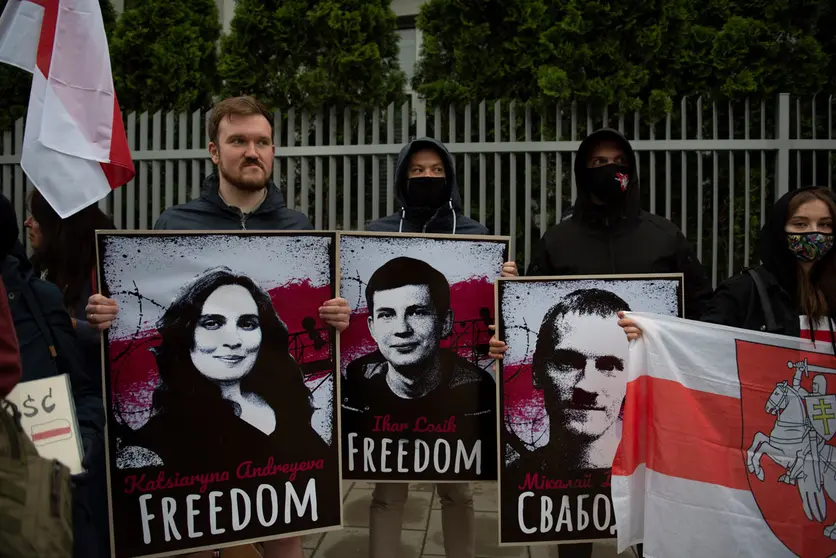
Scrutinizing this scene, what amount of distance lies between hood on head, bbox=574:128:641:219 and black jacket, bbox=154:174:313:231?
144 centimetres

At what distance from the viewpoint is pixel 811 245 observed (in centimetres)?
254

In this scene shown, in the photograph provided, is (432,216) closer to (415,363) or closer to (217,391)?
(415,363)

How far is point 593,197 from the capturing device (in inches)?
123

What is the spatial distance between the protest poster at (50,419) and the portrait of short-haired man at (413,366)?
120 centimetres

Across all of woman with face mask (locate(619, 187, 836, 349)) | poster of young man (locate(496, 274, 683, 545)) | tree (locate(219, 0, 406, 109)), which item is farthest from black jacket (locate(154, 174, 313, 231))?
tree (locate(219, 0, 406, 109))

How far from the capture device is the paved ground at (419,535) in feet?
12.5

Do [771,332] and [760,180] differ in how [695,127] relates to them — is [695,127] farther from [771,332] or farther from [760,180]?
[771,332]

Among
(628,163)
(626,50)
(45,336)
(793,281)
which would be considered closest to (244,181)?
(45,336)

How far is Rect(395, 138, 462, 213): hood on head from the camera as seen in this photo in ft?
10.6

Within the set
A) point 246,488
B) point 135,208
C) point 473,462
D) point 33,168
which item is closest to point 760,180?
point 473,462

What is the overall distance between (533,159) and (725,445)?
11.1 ft

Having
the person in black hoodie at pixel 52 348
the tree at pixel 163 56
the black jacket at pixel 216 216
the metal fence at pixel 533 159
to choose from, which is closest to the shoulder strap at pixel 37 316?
the person in black hoodie at pixel 52 348

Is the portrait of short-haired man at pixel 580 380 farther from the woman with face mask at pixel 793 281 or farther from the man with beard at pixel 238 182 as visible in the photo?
the man with beard at pixel 238 182

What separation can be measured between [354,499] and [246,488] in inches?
90.1
